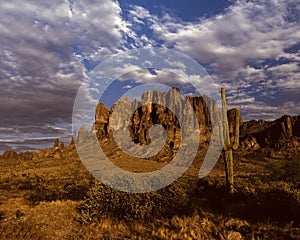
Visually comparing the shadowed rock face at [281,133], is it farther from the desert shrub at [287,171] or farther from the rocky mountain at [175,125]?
the desert shrub at [287,171]

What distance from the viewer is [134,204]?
34.3 ft

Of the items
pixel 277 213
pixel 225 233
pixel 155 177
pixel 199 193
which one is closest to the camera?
pixel 225 233

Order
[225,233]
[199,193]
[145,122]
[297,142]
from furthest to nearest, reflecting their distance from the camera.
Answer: [145,122] < [297,142] < [199,193] < [225,233]

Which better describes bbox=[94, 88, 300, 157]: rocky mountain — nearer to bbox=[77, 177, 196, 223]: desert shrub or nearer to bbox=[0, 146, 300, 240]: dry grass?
bbox=[0, 146, 300, 240]: dry grass

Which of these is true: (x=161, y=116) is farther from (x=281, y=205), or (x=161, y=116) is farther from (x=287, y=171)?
(x=281, y=205)

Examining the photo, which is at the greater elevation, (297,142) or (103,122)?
(103,122)

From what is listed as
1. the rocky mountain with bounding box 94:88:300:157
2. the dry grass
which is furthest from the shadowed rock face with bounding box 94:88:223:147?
the dry grass

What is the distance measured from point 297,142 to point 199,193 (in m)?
77.1

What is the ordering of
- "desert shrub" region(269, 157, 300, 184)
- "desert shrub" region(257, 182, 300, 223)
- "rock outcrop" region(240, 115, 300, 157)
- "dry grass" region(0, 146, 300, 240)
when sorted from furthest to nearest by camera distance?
1. "rock outcrop" region(240, 115, 300, 157)
2. "desert shrub" region(269, 157, 300, 184)
3. "desert shrub" region(257, 182, 300, 223)
4. "dry grass" region(0, 146, 300, 240)

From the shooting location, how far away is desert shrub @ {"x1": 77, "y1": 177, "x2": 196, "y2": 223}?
1021 cm

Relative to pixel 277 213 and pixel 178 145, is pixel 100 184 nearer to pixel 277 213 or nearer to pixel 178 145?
pixel 277 213

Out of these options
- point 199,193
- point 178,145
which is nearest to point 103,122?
point 178,145

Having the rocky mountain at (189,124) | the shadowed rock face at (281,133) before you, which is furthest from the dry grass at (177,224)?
the shadowed rock face at (281,133)

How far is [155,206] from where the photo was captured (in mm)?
10406
